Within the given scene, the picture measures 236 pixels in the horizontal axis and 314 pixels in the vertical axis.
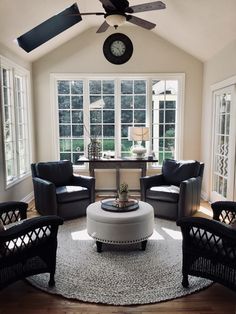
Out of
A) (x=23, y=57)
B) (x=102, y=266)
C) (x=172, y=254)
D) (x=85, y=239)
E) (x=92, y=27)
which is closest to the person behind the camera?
(x=102, y=266)

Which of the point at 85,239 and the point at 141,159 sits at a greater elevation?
the point at 141,159

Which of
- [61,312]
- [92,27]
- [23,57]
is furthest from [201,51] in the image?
[61,312]

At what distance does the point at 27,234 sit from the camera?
2.49 meters

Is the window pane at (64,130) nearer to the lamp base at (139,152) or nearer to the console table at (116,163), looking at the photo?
the console table at (116,163)

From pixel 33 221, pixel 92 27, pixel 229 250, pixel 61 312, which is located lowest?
pixel 61 312

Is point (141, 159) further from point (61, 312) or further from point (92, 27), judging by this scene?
point (61, 312)

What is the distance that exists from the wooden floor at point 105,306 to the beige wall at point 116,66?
3879mm

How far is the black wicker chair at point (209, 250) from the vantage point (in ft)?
7.63

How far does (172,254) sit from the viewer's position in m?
3.26

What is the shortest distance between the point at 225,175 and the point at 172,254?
81.0 inches

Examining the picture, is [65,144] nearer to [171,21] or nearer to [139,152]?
[139,152]

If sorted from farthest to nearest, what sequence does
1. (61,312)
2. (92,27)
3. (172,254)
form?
(92,27)
(172,254)
(61,312)

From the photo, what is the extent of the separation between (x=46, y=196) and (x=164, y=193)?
Answer: 177 centimetres

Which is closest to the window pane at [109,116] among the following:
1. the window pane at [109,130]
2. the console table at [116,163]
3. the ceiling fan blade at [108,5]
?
the window pane at [109,130]
